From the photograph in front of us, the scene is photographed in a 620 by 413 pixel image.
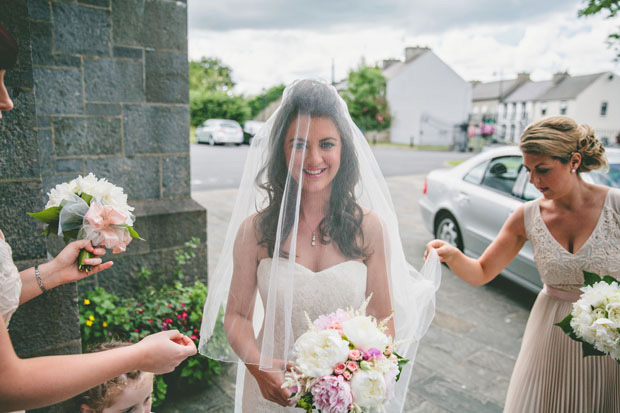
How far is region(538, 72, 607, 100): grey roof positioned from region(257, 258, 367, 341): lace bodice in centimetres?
5751

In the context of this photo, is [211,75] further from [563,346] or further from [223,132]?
[563,346]

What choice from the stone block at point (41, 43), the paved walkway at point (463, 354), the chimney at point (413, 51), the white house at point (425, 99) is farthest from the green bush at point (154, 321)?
the chimney at point (413, 51)

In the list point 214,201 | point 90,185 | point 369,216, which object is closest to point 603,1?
point 369,216

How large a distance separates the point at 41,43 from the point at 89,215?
2.49 meters

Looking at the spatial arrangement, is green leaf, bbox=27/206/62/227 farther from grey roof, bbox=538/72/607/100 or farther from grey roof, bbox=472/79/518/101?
grey roof, bbox=472/79/518/101

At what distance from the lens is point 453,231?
6254mm

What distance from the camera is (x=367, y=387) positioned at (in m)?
1.36

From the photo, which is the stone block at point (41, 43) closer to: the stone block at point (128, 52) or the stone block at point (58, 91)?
the stone block at point (58, 91)

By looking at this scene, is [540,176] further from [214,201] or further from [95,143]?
[214,201]

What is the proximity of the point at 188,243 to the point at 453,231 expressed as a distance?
385 cm

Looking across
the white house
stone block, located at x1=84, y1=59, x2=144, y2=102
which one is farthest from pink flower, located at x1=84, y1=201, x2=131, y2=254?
the white house

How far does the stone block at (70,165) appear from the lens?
3.54 m

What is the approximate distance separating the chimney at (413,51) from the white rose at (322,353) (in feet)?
158

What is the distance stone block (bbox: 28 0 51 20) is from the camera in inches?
128
